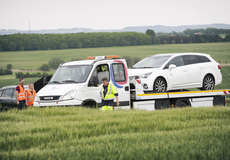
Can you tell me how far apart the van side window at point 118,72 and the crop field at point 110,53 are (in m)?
105

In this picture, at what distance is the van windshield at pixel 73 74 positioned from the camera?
35.5 ft

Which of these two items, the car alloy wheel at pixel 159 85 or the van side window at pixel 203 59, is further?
the van side window at pixel 203 59

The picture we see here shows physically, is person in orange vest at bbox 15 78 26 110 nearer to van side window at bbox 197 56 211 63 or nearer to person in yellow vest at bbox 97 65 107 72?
person in yellow vest at bbox 97 65 107 72

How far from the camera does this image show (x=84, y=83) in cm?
1056

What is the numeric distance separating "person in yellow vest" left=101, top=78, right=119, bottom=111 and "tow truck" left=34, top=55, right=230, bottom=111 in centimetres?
46

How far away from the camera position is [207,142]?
6.31 meters

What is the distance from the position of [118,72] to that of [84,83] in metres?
1.45

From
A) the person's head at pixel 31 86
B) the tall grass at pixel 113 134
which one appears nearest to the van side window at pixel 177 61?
the tall grass at pixel 113 134

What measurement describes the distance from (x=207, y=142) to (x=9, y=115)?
6202 millimetres

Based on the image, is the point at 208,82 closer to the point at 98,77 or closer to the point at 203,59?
the point at 203,59

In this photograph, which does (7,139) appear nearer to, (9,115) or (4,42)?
(9,115)

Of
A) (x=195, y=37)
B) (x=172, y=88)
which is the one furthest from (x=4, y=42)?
(x=172, y=88)

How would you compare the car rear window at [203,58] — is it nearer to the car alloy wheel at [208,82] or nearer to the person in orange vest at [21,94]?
the car alloy wheel at [208,82]

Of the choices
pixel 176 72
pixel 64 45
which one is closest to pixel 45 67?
pixel 64 45
